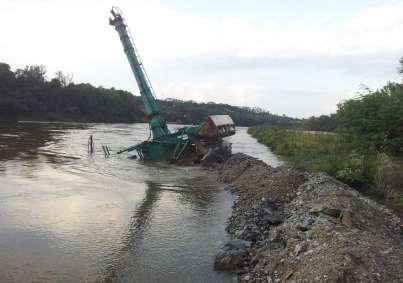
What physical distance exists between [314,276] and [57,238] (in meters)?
8.56

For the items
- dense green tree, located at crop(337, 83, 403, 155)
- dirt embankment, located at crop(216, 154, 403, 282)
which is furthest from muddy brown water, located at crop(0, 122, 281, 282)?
dense green tree, located at crop(337, 83, 403, 155)

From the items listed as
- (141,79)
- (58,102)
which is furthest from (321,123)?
(141,79)

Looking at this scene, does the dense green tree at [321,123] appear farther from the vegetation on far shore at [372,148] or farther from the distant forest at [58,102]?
the vegetation on far shore at [372,148]

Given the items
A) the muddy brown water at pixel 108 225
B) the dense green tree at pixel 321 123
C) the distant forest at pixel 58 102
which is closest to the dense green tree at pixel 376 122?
the muddy brown water at pixel 108 225

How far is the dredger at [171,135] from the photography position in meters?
36.6

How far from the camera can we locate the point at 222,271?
12688 mm

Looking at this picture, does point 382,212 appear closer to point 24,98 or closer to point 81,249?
point 81,249

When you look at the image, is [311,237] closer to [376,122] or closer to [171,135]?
[376,122]

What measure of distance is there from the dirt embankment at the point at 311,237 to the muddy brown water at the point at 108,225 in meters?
0.89

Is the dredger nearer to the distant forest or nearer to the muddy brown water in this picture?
the muddy brown water

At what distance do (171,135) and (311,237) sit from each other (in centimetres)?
2605

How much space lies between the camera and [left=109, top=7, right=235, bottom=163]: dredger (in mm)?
36562

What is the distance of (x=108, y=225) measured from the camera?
1678 cm

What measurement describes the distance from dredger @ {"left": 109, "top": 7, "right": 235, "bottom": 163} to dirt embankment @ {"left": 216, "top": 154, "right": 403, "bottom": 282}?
15.1m
